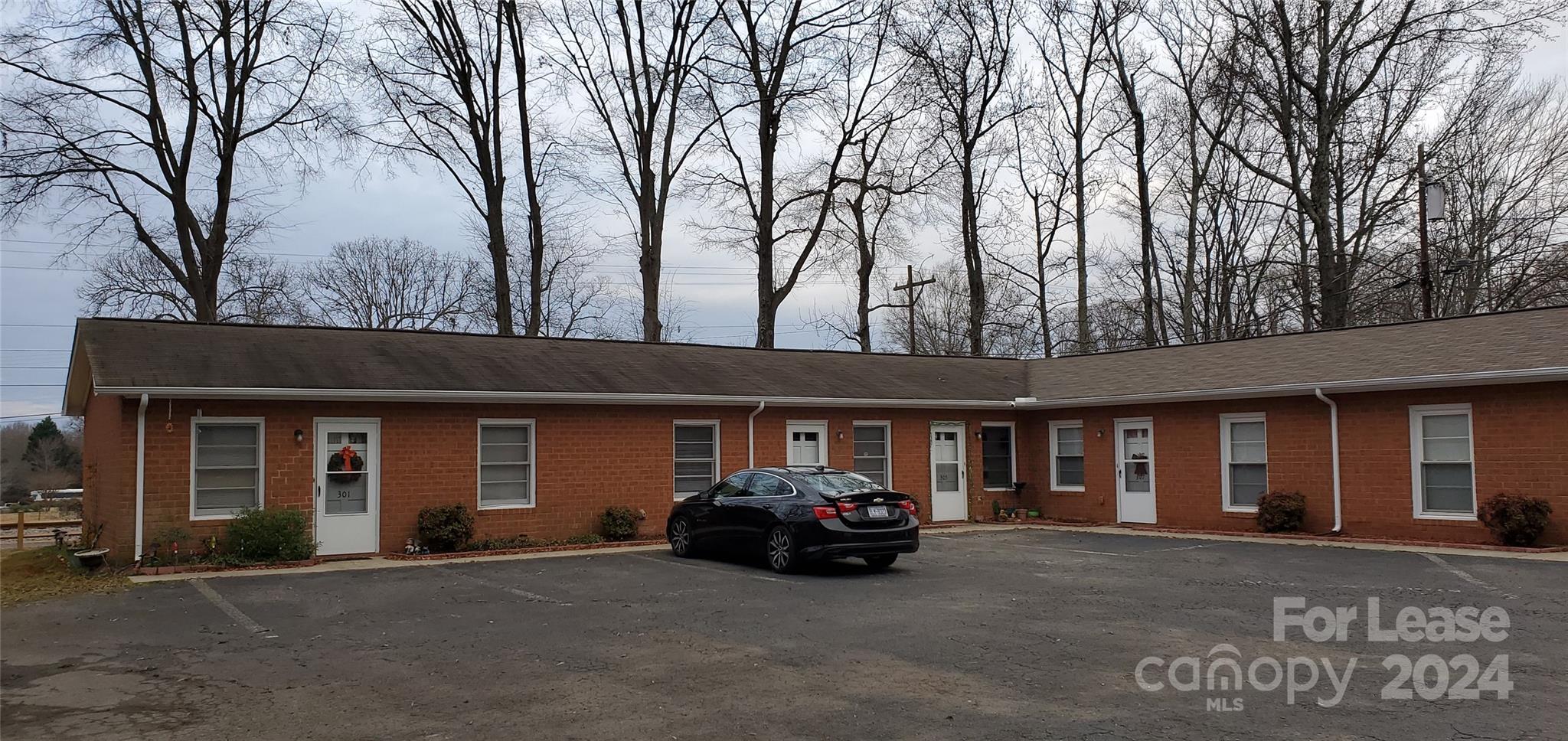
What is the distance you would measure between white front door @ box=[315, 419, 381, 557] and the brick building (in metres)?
0.04

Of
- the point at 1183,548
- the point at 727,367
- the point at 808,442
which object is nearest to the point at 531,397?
the point at 727,367

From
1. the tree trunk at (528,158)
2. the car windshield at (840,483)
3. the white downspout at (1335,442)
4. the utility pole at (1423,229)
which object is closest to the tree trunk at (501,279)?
the tree trunk at (528,158)

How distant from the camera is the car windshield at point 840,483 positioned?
12680 millimetres

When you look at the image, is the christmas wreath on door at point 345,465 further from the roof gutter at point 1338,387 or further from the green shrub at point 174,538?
the roof gutter at point 1338,387

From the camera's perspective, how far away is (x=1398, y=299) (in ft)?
93.0

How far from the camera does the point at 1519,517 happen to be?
1427 centimetres

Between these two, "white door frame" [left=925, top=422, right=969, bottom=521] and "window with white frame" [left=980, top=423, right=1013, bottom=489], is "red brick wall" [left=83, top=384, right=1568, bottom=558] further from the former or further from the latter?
"window with white frame" [left=980, top=423, right=1013, bottom=489]

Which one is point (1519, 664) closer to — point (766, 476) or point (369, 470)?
point (766, 476)

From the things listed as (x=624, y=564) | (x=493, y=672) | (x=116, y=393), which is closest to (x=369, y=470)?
(x=116, y=393)

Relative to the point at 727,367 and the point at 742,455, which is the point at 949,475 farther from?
the point at 727,367

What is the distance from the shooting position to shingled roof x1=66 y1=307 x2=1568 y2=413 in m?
14.4

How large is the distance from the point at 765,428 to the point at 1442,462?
438 inches

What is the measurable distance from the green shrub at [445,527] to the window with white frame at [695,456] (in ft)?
13.0

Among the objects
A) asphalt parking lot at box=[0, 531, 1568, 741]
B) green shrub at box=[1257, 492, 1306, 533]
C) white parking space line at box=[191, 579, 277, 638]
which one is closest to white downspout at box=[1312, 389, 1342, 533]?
green shrub at box=[1257, 492, 1306, 533]
